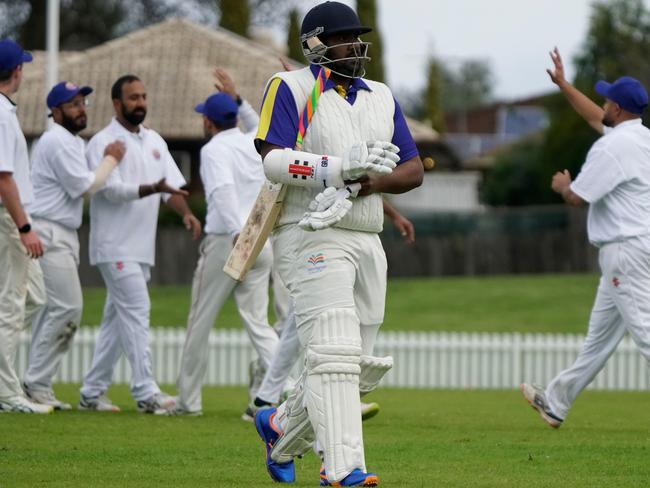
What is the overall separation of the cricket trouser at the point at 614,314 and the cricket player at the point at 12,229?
13.0 ft

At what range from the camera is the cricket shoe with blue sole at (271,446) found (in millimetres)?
7457

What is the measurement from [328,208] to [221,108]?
15.6 feet

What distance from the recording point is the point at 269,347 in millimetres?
11500

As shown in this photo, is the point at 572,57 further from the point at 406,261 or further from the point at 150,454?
the point at 150,454

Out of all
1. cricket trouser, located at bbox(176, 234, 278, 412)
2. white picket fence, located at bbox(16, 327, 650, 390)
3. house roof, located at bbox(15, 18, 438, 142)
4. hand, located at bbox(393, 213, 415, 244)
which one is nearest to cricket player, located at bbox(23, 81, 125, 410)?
cricket trouser, located at bbox(176, 234, 278, 412)

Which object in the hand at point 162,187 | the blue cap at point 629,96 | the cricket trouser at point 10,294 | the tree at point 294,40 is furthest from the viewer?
the tree at point 294,40

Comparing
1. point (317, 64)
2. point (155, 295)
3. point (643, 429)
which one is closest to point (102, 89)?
point (155, 295)

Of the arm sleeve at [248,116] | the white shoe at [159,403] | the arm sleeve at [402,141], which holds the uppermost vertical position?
the arm sleeve at [402,141]

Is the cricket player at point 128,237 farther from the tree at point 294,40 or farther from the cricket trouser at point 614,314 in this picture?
the tree at point 294,40

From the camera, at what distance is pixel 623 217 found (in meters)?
10.0

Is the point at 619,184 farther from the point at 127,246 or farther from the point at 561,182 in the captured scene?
the point at 127,246

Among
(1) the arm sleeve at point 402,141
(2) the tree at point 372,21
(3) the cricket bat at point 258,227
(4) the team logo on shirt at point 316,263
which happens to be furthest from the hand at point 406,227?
(2) the tree at point 372,21

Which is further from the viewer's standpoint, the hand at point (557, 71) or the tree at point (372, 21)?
the tree at point (372, 21)

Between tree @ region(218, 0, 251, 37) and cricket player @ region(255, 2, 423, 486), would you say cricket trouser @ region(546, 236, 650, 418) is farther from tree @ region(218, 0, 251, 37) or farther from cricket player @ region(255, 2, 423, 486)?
tree @ region(218, 0, 251, 37)
